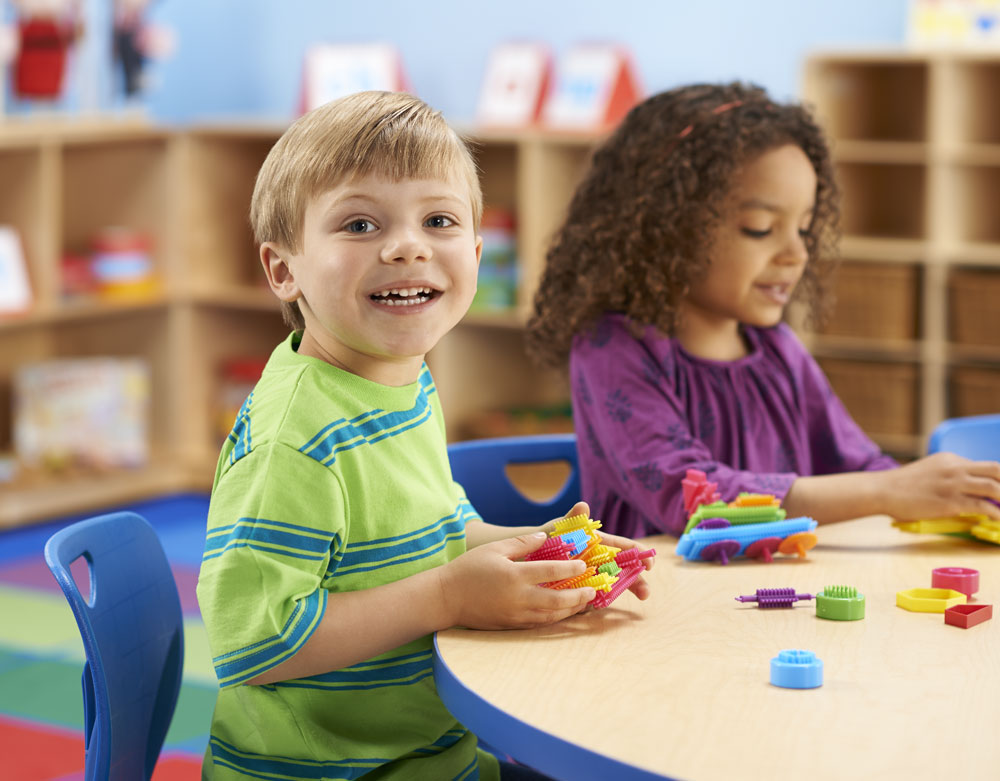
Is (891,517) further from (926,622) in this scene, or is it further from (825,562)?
(926,622)

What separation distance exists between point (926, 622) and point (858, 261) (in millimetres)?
2639

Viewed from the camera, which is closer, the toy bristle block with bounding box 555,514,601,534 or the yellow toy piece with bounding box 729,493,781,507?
the toy bristle block with bounding box 555,514,601,534

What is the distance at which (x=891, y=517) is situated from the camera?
1.44m

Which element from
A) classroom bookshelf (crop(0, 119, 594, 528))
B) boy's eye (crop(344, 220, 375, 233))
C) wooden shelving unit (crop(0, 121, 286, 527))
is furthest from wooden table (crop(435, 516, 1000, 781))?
wooden shelving unit (crop(0, 121, 286, 527))

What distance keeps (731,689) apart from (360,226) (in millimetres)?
453

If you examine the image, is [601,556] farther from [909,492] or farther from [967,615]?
[909,492]

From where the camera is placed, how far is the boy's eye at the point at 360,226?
1104 mm

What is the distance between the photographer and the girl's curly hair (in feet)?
5.24

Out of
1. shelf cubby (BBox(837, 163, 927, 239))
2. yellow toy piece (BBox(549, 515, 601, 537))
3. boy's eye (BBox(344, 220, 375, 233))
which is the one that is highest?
boy's eye (BBox(344, 220, 375, 233))

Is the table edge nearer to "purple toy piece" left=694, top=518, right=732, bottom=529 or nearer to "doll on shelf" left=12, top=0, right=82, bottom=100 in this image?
"purple toy piece" left=694, top=518, right=732, bottom=529

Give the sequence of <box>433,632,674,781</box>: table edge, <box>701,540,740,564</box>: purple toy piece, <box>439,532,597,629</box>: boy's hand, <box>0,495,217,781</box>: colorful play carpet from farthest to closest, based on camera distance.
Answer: <box>0,495,217,781</box>: colorful play carpet → <box>701,540,740,564</box>: purple toy piece → <box>439,532,597,629</box>: boy's hand → <box>433,632,674,781</box>: table edge

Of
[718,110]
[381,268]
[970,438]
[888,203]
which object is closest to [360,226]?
[381,268]

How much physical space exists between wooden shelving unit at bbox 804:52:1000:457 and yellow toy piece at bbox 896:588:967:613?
8.02 feet

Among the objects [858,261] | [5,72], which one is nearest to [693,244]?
[858,261]
